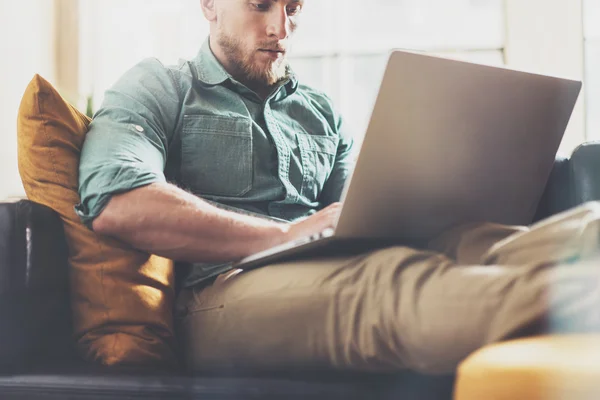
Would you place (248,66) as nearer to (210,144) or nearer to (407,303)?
(210,144)

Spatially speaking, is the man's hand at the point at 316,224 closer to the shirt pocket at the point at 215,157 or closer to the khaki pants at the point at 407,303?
the khaki pants at the point at 407,303

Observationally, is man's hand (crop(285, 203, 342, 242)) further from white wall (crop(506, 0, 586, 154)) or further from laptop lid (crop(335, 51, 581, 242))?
white wall (crop(506, 0, 586, 154))

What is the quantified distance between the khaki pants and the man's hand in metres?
0.11

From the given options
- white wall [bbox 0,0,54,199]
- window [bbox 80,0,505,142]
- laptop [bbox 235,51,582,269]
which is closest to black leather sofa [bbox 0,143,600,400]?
laptop [bbox 235,51,582,269]

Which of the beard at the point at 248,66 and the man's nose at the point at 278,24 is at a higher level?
the man's nose at the point at 278,24

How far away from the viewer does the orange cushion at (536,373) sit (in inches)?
23.3

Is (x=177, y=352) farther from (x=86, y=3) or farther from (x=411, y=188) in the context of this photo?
(x=86, y=3)

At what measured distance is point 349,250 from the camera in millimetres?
1092

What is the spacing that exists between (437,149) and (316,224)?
24 centimetres

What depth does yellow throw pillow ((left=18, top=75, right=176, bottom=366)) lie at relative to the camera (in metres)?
1.17

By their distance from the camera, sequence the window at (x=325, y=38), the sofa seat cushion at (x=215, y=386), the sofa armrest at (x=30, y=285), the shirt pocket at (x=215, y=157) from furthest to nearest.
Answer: the window at (x=325, y=38) < the shirt pocket at (x=215, y=157) < the sofa armrest at (x=30, y=285) < the sofa seat cushion at (x=215, y=386)

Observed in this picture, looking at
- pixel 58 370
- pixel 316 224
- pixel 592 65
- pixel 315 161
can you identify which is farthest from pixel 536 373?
pixel 592 65

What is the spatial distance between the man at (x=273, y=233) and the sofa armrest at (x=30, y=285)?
8cm

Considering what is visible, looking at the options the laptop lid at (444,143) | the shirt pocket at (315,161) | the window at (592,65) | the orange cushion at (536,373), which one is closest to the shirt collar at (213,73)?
the shirt pocket at (315,161)
